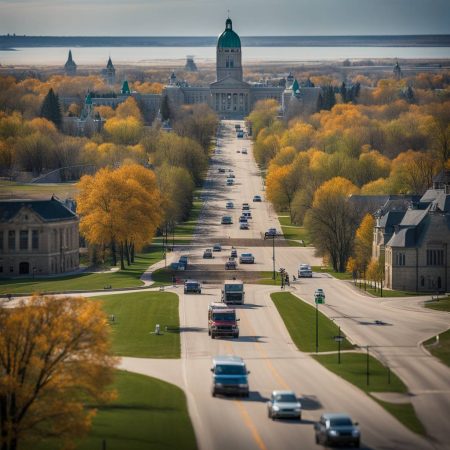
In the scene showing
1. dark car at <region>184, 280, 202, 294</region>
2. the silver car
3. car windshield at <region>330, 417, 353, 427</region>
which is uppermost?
car windshield at <region>330, 417, 353, 427</region>

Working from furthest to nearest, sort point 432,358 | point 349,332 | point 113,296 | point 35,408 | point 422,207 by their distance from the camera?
point 422,207
point 113,296
point 349,332
point 432,358
point 35,408

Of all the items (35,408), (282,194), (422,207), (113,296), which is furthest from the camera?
(282,194)

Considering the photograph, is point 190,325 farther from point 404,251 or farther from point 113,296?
point 404,251

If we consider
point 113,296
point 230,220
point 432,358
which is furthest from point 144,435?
point 230,220

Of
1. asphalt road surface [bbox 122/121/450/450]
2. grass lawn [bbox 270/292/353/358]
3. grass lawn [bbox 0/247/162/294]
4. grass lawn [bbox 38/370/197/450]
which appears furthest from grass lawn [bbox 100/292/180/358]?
grass lawn [bbox 38/370/197/450]

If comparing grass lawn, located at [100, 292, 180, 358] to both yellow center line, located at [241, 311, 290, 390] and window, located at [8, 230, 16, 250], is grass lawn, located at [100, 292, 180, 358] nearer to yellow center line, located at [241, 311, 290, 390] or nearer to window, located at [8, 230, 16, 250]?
yellow center line, located at [241, 311, 290, 390]

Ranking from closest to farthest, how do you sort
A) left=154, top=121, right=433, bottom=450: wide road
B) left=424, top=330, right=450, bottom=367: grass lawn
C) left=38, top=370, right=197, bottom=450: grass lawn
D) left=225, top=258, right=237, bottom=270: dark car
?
left=38, top=370, right=197, bottom=450: grass lawn
left=154, top=121, right=433, bottom=450: wide road
left=424, top=330, right=450, bottom=367: grass lawn
left=225, top=258, right=237, bottom=270: dark car

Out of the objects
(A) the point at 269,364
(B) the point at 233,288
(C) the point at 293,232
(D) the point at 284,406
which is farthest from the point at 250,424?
(C) the point at 293,232
